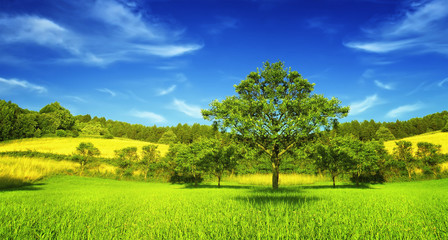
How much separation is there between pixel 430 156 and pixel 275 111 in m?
28.4

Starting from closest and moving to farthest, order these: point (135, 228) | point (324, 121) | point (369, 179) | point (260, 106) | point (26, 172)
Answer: point (135, 228) < point (324, 121) < point (260, 106) < point (26, 172) < point (369, 179)

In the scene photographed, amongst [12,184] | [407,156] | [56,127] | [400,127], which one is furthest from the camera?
[400,127]

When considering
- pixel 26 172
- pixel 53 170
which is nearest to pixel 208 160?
pixel 26 172

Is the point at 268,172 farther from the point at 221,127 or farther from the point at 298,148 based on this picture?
the point at 221,127

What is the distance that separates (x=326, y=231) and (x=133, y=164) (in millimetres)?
37768

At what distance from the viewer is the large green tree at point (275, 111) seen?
18.8 metres

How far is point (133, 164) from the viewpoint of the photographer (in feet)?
121

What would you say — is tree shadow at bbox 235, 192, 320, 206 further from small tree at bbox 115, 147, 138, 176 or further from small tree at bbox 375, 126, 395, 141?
small tree at bbox 375, 126, 395, 141

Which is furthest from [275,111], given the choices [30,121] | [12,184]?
[30,121]

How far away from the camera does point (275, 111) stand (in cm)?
2052

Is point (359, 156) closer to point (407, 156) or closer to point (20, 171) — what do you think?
point (407, 156)

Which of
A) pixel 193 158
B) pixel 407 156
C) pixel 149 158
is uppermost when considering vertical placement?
pixel 407 156

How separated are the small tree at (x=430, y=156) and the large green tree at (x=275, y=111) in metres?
22.1

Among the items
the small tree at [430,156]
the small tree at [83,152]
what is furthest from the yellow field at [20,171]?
the small tree at [430,156]
